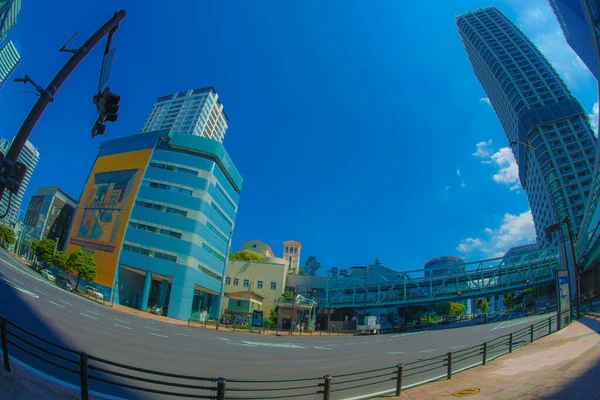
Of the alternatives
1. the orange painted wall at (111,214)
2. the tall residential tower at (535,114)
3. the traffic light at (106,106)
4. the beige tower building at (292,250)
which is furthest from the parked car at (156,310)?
the beige tower building at (292,250)

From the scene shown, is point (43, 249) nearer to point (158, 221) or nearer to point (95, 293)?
point (95, 293)

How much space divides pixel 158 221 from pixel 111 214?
34.9 ft

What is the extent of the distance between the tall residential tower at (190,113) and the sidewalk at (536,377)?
138 metres

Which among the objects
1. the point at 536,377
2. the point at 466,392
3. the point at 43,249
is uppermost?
the point at 536,377

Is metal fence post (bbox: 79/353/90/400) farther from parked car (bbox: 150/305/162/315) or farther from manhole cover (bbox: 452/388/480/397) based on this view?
parked car (bbox: 150/305/162/315)

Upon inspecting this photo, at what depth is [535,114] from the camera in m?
97.6

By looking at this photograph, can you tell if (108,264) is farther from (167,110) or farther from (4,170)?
(167,110)

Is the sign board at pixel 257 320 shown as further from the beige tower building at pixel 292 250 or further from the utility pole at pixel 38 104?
the beige tower building at pixel 292 250

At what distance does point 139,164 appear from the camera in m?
55.3

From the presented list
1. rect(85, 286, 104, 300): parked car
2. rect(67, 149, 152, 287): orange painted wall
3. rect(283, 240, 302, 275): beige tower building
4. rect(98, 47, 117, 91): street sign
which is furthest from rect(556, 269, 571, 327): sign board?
rect(283, 240, 302, 275): beige tower building

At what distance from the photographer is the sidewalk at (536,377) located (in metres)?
6.98

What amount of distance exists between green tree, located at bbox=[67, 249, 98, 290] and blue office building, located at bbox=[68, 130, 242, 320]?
2.33m

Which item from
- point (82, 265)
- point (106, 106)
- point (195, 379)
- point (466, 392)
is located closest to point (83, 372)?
point (195, 379)

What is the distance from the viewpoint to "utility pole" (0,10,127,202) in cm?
624
